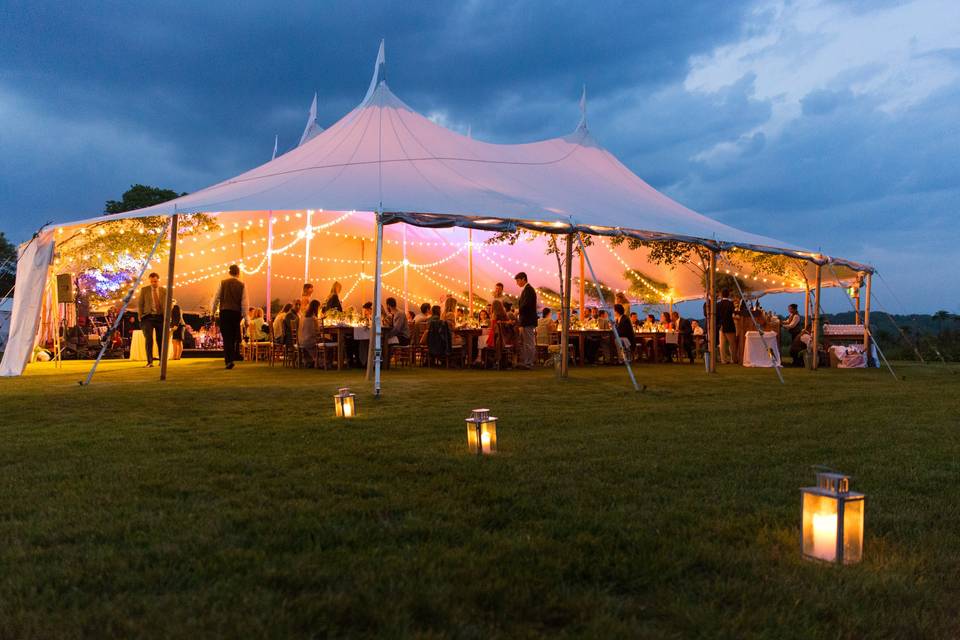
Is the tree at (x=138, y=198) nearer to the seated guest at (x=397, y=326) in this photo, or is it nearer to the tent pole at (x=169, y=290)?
the seated guest at (x=397, y=326)

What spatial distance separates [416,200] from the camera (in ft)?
27.1

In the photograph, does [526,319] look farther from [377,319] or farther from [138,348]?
[138,348]

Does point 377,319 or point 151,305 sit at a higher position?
point 151,305

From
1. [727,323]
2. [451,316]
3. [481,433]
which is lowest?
[481,433]

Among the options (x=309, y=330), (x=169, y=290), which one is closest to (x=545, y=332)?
(x=309, y=330)

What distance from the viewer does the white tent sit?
8.37 metres

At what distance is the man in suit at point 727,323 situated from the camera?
1219cm

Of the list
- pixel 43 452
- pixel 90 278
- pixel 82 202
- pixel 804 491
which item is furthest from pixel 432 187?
pixel 82 202

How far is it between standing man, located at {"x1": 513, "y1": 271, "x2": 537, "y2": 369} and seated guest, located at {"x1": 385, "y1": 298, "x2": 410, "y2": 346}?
1.69 m

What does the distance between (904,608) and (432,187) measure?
25.1ft

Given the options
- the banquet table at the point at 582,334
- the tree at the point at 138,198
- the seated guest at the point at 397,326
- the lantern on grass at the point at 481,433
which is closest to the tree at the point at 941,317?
the banquet table at the point at 582,334

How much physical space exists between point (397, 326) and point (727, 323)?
19.2ft

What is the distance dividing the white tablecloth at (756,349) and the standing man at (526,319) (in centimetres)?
425

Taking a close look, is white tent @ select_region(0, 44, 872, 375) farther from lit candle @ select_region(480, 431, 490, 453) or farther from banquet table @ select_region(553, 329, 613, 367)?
lit candle @ select_region(480, 431, 490, 453)
